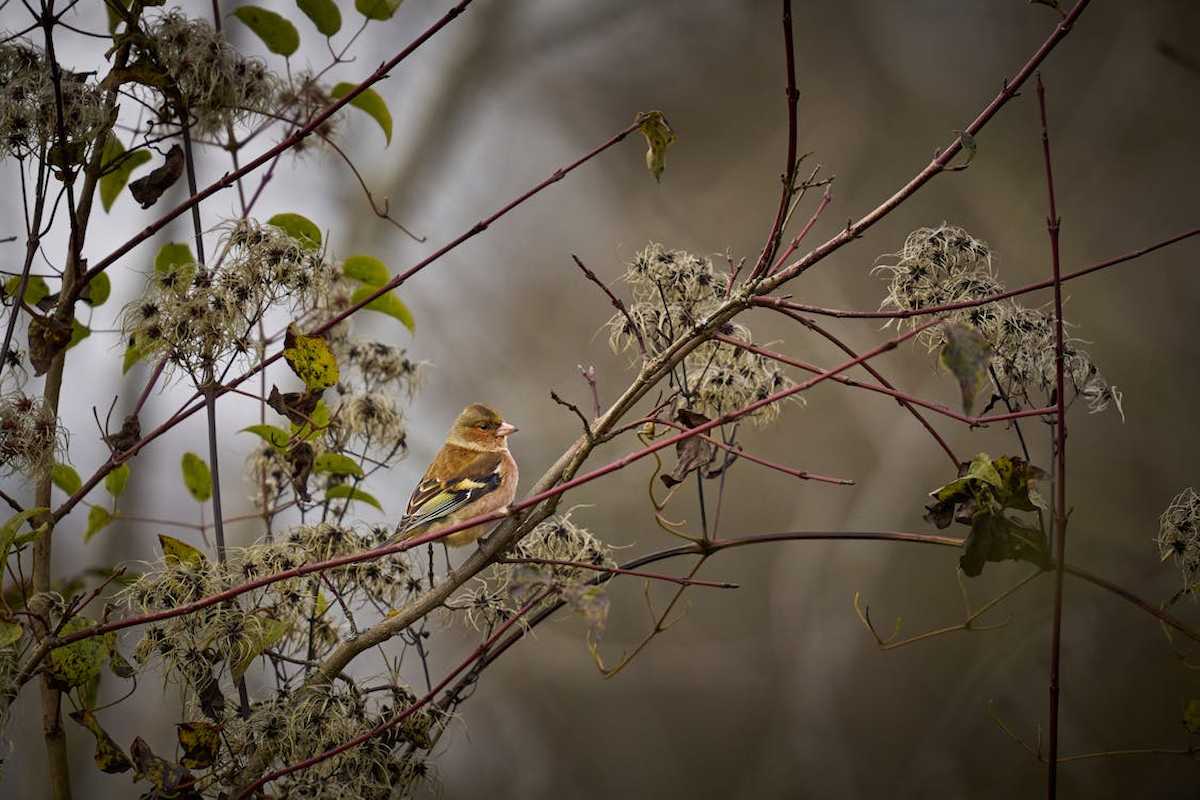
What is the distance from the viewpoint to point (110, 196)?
Answer: 1.40m

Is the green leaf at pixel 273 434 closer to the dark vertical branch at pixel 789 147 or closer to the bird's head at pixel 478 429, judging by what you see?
the bird's head at pixel 478 429

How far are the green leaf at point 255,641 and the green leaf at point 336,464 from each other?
0.90 ft

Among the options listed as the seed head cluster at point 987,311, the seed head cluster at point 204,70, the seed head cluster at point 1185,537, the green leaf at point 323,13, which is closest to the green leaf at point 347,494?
the seed head cluster at point 204,70

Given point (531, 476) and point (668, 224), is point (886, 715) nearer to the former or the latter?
point (531, 476)

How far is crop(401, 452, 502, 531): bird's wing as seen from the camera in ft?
5.53

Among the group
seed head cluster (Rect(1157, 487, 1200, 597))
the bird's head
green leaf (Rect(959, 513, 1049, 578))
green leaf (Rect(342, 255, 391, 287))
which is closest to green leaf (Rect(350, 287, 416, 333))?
green leaf (Rect(342, 255, 391, 287))

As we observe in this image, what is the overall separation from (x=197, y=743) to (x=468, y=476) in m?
0.78

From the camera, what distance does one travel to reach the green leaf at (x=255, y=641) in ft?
3.49

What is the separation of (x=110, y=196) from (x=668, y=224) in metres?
1.86

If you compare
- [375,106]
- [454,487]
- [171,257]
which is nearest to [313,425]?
[171,257]

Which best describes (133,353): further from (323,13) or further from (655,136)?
(655,136)

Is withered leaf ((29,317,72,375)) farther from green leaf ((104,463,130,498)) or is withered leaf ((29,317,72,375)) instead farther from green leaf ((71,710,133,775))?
green leaf ((71,710,133,775))

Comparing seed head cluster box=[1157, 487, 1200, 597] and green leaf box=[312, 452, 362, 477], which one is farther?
green leaf box=[312, 452, 362, 477]

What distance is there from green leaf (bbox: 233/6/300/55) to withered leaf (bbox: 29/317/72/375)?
1.54 ft
